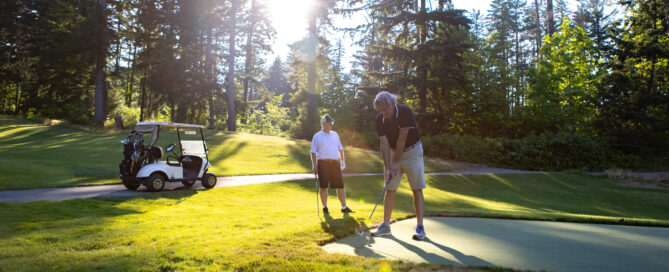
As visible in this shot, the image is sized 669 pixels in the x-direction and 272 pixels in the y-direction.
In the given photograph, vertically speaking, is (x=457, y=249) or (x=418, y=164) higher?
(x=418, y=164)

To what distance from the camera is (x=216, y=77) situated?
34812mm

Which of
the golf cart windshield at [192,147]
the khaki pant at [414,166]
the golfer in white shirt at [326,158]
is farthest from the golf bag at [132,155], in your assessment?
the khaki pant at [414,166]

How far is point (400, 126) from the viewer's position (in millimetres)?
4961

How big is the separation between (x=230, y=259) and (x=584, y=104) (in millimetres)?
30956

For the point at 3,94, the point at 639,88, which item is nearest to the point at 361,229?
the point at 639,88

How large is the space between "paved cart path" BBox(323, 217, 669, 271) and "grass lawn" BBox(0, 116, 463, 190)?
1104 centimetres

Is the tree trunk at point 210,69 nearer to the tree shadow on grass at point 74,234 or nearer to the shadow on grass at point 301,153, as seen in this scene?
the shadow on grass at point 301,153

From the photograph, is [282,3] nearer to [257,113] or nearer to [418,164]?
[257,113]

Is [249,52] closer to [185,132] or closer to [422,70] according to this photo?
[422,70]

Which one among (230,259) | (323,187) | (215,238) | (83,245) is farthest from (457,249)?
(83,245)

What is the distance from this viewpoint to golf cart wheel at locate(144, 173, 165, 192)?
10672 mm

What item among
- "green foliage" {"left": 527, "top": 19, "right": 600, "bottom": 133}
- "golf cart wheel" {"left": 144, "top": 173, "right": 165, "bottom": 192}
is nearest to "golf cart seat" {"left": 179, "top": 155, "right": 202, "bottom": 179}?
"golf cart wheel" {"left": 144, "top": 173, "right": 165, "bottom": 192}

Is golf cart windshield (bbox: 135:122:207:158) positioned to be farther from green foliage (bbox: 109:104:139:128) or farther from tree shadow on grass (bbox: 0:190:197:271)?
green foliage (bbox: 109:104:139:128)

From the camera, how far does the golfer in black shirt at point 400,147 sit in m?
4.96
